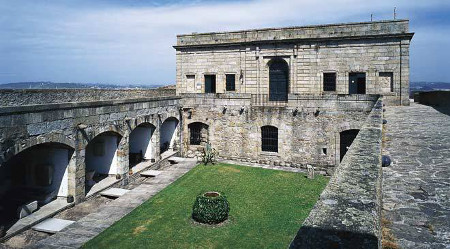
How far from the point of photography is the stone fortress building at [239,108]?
13727mm

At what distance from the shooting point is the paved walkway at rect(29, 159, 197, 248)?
1039 cm

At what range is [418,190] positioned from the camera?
5.10 meters

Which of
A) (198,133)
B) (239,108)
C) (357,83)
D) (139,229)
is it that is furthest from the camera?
(198,133)

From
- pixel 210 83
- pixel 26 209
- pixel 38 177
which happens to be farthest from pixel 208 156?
pixel 26 209

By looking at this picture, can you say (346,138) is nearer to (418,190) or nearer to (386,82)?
(386,82)

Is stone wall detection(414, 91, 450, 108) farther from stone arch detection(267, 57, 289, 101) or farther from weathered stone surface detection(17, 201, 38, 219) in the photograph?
weathered stone surface detection(17, 201, 38, 219)

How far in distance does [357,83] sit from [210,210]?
14.7m

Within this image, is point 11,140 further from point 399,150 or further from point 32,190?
point 399,150

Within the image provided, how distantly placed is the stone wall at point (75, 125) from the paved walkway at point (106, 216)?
4.68ft

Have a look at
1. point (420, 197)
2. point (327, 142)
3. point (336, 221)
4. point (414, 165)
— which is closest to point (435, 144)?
point (414, 165)

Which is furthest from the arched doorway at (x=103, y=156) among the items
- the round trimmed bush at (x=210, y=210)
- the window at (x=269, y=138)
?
the window at (x=269, y=138)

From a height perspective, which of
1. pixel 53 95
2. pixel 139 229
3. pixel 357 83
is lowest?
pixel 139 229

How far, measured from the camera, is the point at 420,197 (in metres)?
4.79

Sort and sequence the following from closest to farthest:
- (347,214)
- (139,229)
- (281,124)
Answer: (347,214), (139,229), (281,124)
